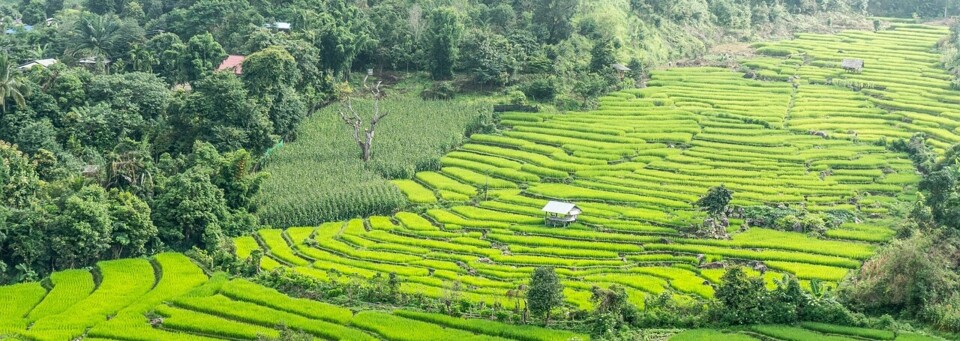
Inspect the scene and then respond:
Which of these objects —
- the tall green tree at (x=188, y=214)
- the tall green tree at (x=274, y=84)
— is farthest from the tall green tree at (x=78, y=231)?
the tall green tree at (x=274, y=84)

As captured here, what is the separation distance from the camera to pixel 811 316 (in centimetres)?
3366

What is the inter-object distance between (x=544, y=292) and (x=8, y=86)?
2931cm

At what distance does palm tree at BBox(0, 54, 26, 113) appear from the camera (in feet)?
151

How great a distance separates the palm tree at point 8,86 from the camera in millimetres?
46000

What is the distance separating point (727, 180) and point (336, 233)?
2008cm

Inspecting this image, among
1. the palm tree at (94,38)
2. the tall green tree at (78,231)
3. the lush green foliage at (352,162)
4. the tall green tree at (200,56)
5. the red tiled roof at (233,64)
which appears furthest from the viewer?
the palm tree at (94,38)

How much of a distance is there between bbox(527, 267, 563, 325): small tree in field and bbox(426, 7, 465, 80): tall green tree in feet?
108

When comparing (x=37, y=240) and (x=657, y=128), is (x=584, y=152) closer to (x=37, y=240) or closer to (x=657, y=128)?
(x=657, y=128)

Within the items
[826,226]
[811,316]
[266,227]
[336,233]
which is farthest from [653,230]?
[266,227]

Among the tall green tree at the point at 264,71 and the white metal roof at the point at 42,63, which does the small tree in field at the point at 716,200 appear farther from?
Result: the white metal roof at the point at 42,63

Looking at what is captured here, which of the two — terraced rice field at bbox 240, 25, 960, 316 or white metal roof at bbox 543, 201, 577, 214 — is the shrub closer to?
terraced rice field at bbox 240, 25, 960, 316

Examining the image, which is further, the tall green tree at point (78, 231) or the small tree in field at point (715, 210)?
the small tree in field at point (715, 210)

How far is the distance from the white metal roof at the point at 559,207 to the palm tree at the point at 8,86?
2590 centimetres

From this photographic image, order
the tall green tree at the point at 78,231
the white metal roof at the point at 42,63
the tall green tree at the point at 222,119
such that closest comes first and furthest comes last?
the tall green tree at the point at 78,231
the tall green tree at the point at 222,119
the white metal roof at the point at 42,63
